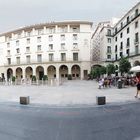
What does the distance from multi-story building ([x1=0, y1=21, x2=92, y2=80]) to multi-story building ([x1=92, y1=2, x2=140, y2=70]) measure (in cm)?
539

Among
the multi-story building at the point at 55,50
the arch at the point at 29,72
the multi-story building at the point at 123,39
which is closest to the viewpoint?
the multi-story building at the point at 123,39

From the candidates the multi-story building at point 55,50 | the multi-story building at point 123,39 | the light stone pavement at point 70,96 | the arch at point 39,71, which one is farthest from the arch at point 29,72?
the light stone pavement at point 70,96

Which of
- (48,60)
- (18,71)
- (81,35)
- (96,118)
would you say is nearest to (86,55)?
(81,35)

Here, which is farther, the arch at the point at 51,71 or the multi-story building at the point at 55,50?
the arch at the point at 51,71

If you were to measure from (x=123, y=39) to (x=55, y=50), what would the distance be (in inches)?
773

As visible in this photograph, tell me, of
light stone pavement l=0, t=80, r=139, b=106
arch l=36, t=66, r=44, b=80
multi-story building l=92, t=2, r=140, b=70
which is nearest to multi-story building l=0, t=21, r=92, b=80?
arch l=36, t=66, r=44, b=80

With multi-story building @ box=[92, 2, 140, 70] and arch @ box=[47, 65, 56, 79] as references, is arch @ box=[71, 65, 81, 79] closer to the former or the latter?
arch @ box=[47, 65, 56, 79]

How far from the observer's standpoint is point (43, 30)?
55.5m

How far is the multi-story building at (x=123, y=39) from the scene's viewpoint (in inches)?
1503

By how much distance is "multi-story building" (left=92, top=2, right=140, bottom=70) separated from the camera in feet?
125

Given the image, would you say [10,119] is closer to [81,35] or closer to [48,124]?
[48,124]

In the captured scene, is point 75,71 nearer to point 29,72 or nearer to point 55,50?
point 55,50

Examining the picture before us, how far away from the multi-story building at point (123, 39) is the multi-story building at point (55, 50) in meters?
5.39

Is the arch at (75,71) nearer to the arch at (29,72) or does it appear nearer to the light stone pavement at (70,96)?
the arch at (29,72)
